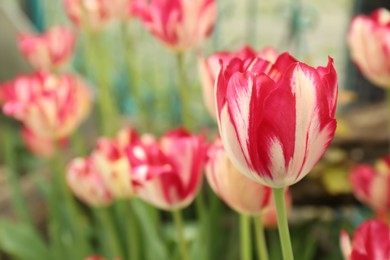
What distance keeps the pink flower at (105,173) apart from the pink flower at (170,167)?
67 millimetres

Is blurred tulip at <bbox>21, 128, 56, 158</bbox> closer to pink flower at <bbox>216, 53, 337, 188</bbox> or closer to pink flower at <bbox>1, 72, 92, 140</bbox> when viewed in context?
pink flower at <bbox>1, 72, 92, 140</bbox>

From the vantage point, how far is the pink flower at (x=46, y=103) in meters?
0.58

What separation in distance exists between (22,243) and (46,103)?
0.23m

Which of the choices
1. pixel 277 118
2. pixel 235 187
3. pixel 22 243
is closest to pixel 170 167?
pixel 235 187

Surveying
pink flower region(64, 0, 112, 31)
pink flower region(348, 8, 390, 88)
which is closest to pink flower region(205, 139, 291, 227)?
pink flower region(348, 8, 390, 88)

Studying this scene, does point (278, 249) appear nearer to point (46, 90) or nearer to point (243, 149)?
point (46, 90)

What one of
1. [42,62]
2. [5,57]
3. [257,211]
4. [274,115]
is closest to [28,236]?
[42,62]

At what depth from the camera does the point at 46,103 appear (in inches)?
23.0

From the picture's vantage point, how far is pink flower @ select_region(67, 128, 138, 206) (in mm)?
504

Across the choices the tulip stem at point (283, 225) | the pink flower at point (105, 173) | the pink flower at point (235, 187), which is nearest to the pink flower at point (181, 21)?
the pink flower at point (105, 173)

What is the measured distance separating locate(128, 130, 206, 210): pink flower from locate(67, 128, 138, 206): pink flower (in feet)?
0.22

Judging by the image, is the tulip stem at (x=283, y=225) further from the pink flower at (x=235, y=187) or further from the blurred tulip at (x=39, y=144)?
the blurred tulip at (x=39, y=144)

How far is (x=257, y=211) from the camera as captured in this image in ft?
1.20

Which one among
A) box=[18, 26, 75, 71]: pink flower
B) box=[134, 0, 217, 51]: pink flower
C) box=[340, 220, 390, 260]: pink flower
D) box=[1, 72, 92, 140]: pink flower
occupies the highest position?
box=[134, 0, 217, 51]: pink flower
